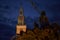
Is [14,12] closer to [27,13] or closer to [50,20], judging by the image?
[27,13]

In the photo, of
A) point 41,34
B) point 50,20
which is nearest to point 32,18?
point 50,20

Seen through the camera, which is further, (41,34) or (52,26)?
(52,26)

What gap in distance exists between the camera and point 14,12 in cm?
389

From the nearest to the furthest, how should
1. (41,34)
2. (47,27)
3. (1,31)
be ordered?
(41,34), (47,27), (1,31)

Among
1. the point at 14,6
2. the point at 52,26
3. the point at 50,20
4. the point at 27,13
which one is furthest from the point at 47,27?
the point at 14,6

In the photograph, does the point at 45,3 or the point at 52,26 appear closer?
the point at 52,26

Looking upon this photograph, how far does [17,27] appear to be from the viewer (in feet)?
12.4

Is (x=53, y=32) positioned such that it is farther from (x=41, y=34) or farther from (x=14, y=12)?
(x=14, y=12)

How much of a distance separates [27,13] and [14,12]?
284 mm

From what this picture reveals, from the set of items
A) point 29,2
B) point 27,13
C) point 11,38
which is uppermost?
point 29,2

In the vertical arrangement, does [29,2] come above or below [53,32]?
above

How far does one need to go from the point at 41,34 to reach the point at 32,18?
0.69 m

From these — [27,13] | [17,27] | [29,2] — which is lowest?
[17,27]

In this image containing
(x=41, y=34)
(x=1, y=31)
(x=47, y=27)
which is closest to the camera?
(x=41, y=34)
